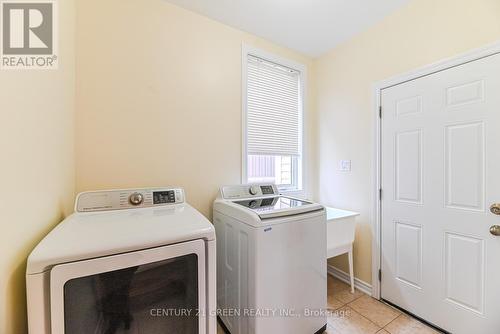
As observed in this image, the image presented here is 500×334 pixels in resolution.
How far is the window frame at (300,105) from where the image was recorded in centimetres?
200

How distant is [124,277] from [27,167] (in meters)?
0.56

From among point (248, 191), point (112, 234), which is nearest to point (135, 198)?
point (112, 234)

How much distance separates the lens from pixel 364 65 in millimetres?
2027

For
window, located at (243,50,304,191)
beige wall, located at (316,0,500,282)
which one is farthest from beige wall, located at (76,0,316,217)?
beige wall, located at (316,0,500,282)

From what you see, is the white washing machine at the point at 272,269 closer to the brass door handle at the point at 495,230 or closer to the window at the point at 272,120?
the window at the point at 272,120

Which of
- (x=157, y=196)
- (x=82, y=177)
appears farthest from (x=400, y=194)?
(x=82, y=177)

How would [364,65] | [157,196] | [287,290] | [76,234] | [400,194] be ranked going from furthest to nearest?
[364,65], [400,194], [157,196], [287,290], [76,234]

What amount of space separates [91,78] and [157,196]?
0.94 meters

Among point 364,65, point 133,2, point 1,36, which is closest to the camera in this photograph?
point 1,36

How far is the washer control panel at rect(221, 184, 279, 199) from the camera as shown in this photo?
1795mm

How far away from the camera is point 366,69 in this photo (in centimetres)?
201

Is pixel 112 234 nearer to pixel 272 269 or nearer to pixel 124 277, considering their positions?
pixel 124 277

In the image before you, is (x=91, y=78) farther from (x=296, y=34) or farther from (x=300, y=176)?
(x=300, y=176)

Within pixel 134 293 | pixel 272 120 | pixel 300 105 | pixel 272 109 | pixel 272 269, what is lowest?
pixel 272 269
